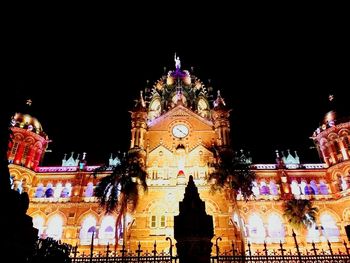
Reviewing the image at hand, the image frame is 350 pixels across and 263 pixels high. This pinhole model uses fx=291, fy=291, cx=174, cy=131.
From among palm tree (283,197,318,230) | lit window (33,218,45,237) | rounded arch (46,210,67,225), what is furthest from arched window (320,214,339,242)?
lit window (33,218,45,237)

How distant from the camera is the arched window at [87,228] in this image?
35.4 m

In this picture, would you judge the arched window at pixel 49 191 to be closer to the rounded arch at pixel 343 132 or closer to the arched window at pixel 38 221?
the arched window at pixel 38 221

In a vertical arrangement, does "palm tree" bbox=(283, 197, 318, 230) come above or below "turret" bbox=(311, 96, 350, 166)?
below

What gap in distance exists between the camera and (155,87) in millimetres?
52594

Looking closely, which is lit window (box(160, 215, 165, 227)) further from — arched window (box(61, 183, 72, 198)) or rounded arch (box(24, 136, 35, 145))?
rounded arch (box(24, 136, 35, 145))

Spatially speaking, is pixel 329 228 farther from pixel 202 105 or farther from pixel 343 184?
pixel 202 105

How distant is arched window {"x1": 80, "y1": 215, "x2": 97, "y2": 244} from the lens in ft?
116

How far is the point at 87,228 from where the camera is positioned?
3625cm

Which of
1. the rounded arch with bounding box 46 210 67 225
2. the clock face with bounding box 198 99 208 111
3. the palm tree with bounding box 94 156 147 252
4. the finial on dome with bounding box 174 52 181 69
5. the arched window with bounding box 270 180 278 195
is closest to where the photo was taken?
the palm tree with bounding box 94 156 147 252

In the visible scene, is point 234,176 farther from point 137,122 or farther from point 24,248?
point 24,248

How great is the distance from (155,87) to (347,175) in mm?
32761

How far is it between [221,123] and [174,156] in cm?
841

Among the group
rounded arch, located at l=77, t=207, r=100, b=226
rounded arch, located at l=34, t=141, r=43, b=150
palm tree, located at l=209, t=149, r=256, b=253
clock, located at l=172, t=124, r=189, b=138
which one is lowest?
rounded arch, located at l=77, t=207, r=100, b=226

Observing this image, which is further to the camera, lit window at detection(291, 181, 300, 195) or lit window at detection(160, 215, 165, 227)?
lit window at detection(291, 181, 300, 195)
